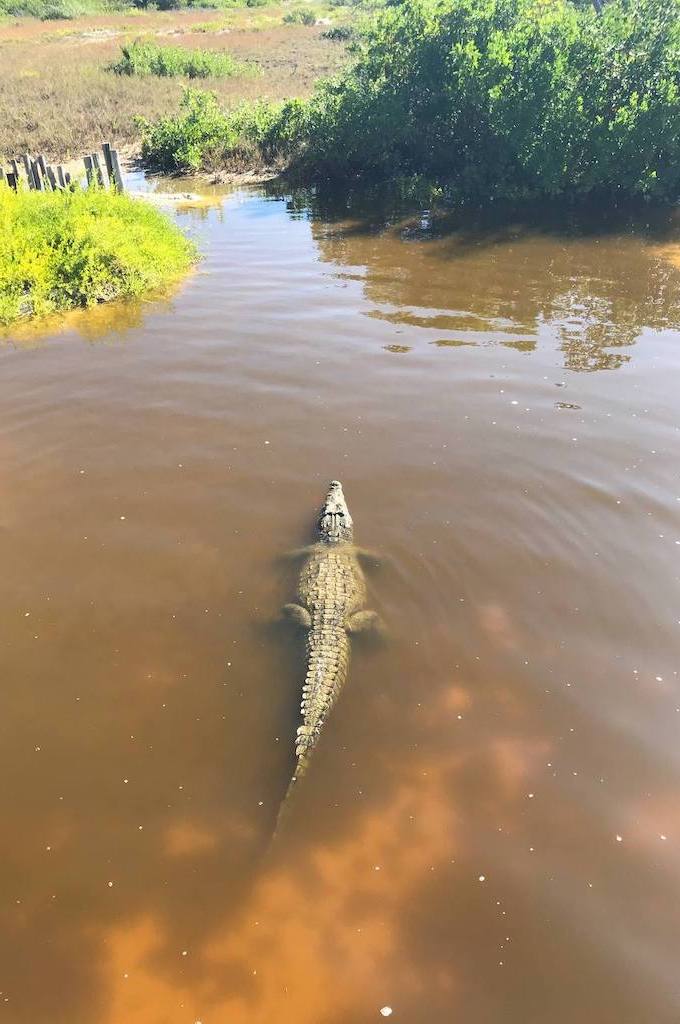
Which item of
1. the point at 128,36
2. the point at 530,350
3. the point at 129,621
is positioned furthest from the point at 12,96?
the point at 129,621

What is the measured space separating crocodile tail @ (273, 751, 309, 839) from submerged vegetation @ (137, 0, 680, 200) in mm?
16774

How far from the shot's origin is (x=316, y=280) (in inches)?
517

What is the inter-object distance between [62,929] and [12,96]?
36.4 metres

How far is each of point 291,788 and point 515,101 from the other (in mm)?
17743

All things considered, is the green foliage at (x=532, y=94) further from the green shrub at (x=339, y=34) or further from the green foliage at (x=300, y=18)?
the green foliage at (x=300, y=18)

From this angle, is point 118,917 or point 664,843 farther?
point 664,843

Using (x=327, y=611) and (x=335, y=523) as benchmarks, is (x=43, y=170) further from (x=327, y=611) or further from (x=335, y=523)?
(x=327, y=611)

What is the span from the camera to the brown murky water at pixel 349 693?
368cm

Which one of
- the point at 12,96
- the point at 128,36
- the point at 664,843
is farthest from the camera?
the point at 128,36

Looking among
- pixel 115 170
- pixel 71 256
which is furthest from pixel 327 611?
pixel 115 170

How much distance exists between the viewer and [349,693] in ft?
17.0

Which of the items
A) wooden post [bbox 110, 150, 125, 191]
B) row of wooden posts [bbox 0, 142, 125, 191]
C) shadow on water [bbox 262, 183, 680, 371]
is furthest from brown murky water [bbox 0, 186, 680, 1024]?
wooden post [bbox 110, 150, 125, 191]

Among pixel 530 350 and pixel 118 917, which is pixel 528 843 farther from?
pixel 530 350

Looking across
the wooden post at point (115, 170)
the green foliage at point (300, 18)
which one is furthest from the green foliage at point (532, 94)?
the green foliage at point (300, 18)
